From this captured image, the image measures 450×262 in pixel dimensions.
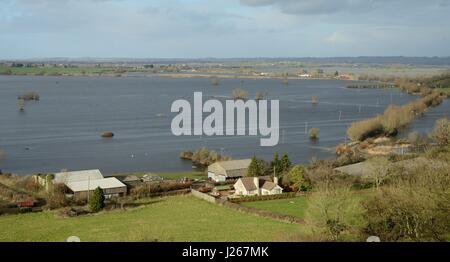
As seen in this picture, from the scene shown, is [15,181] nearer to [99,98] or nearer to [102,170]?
[102,170]

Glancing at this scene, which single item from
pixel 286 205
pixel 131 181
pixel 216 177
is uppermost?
pixel 286 205

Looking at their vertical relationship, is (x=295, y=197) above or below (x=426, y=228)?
below

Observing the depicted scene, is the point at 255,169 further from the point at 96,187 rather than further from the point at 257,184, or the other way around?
the point at 96,187

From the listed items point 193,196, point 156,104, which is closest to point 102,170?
point 193,196

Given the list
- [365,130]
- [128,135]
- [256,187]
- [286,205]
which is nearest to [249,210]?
[286,205]

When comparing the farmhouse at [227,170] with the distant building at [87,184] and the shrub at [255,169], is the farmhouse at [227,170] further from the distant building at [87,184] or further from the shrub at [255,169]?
the distant building at [87,184]

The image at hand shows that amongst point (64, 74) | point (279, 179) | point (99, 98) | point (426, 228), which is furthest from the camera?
point (64, 74)
